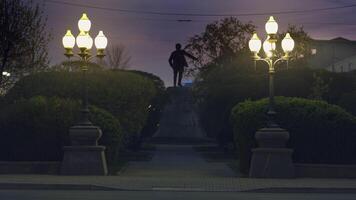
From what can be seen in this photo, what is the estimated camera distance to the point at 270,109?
24.2m

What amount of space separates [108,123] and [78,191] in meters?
6.31

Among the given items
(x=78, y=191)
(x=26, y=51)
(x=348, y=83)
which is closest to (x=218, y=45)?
(x=348, y=83)

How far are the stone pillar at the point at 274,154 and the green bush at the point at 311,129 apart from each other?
146 cm

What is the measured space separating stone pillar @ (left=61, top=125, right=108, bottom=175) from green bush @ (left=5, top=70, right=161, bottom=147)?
6.62 m

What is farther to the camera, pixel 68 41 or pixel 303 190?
pixel 68 41

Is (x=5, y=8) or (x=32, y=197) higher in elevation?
(x=5, y=8)

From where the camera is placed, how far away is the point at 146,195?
1880 cm

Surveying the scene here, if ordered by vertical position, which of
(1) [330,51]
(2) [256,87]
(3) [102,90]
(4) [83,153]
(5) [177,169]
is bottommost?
(5) [177,169]

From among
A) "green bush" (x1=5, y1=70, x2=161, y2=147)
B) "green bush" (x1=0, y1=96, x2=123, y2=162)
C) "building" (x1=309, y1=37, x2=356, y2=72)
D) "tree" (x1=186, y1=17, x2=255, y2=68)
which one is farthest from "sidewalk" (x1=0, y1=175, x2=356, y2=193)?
"building" (x1=309, y1=37, x2=356, y2=72)

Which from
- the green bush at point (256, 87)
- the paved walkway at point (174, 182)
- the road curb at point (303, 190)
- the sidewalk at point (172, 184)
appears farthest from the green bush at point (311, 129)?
the green bush at point (256, 87)

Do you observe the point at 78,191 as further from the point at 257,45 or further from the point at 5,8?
the point at 5,8

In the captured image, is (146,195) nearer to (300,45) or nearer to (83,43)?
(83,43)

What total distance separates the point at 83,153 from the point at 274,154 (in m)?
6.31

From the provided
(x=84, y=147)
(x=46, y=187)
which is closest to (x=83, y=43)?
(x=84, y=147)
